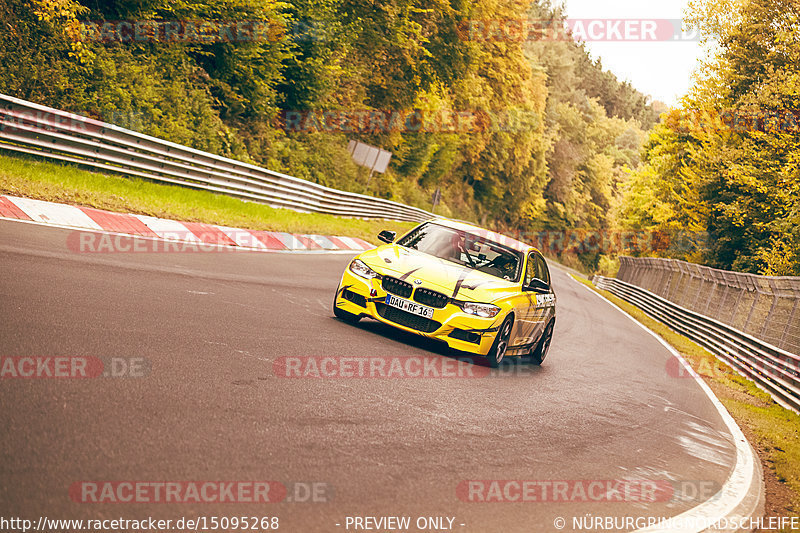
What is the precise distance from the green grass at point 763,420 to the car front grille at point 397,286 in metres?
4.12

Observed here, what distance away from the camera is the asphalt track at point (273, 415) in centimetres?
419

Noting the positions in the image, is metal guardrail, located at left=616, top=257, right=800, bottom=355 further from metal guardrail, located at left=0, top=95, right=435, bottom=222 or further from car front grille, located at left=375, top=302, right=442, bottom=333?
metal guardrail, located at left=0, top=95, right=435, bottom=222

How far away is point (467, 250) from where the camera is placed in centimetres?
1048

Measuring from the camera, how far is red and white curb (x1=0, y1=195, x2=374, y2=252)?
38.3 ft

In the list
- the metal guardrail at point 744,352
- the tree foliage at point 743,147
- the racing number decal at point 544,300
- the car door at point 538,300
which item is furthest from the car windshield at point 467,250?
the tree foliage at point 743,147

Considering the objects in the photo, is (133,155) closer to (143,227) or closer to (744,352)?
(143,227)

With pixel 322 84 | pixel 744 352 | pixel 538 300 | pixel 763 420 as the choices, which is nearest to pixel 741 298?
pixel 744 352

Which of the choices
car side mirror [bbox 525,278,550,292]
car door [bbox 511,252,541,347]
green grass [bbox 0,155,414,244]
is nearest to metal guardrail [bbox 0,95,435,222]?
green grass [bbox 0,155,414,244]

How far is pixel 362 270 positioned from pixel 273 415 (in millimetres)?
4192

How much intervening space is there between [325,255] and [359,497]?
14.2 metres

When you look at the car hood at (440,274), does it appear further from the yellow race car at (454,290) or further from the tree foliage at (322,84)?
the tree foliage at (322,84)

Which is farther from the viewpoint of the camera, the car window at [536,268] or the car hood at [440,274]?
the car window at [536,268]

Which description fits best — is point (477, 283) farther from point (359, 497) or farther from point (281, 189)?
A: point (281, 189)

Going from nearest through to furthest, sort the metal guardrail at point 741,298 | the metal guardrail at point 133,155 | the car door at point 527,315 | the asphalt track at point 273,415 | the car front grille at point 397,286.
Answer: the asphalt track at point 273,415
the car front grille at point 397,286
the car door at point 527,315
the metal guardrail at point 133,155
the metal guardrail at point 741,298
